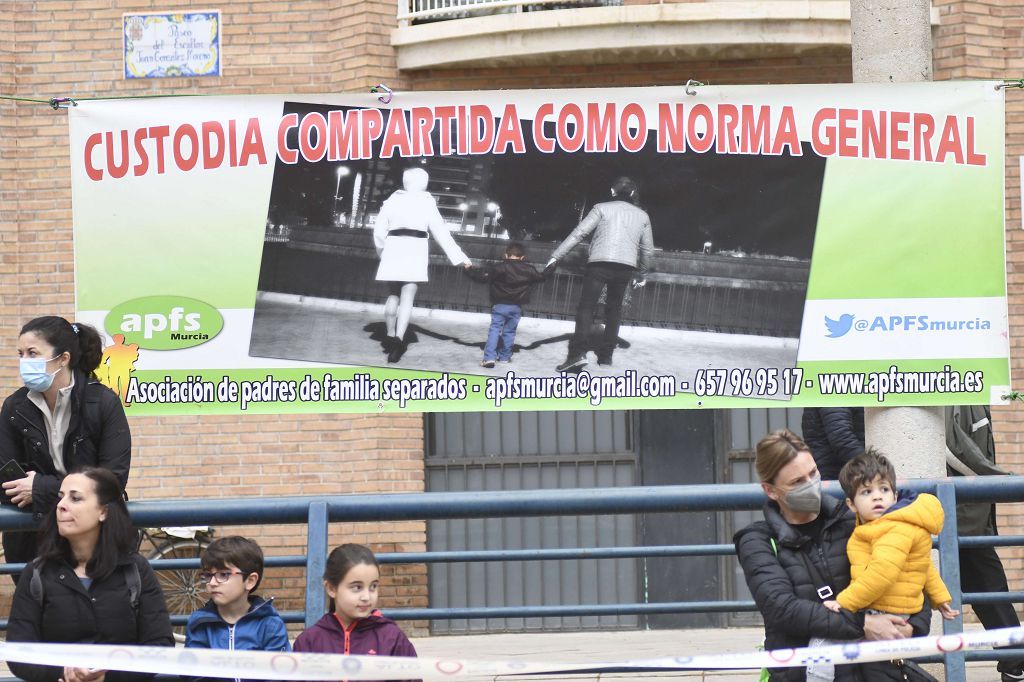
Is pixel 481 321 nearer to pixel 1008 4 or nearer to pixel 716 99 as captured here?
pixel 716 99

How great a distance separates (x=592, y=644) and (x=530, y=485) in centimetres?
163

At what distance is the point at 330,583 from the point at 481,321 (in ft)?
9.00

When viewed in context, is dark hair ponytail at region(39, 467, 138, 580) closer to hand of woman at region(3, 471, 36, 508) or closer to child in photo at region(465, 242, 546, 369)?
hand of woman at region(3, 471, 36, 508)

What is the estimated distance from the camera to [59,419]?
5.54 m

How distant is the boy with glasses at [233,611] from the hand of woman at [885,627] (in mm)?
1920

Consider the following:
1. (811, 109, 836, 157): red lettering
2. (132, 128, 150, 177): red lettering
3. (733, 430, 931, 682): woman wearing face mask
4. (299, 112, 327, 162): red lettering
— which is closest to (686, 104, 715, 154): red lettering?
(811, 109, 836, 157): red lettering

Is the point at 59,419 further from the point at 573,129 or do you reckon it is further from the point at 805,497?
the point at 573,129

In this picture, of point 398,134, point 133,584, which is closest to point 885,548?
point 133,584

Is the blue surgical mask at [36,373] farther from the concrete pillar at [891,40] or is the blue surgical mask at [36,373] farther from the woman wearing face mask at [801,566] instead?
the concrete pillar at [891,40]

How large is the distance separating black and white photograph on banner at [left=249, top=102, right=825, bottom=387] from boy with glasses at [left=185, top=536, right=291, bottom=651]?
243 cm

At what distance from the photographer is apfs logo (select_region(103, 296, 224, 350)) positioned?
280 inches

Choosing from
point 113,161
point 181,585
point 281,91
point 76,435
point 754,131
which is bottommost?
point 181,585

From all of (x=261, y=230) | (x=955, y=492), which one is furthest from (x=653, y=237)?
(x=955, y=492)

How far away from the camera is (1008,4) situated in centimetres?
1075
